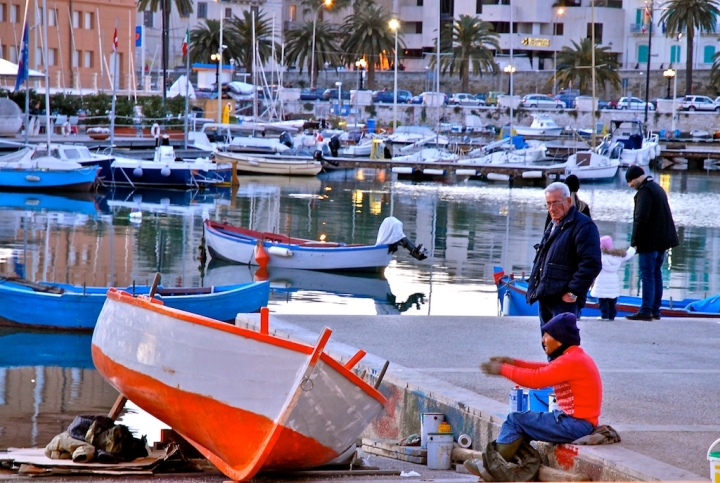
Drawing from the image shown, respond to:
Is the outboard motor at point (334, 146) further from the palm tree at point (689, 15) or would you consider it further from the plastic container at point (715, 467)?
the plastic container at point (715, 467)

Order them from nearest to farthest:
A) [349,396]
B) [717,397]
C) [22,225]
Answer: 1. [349,396]
2. [717,397]
3. [22,225]

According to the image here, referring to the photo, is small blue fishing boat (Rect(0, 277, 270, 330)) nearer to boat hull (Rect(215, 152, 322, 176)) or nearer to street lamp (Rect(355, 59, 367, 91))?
boat hull (Rect(215, 152, 322, 176))

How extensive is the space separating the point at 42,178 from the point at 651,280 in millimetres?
35002

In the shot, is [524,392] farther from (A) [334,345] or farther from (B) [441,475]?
(A) [334,345]

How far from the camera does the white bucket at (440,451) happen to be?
856 centimetres

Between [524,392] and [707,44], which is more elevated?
[707,44]

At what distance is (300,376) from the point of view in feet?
25.8

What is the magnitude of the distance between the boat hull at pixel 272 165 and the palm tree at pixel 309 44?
32025 millimetres

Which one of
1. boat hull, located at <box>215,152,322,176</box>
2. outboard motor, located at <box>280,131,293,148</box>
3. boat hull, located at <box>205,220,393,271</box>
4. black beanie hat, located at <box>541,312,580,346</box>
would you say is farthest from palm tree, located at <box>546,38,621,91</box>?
black beanie hat, located at <box>541,312,580,346</box>

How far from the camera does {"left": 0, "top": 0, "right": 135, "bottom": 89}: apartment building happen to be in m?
73.6

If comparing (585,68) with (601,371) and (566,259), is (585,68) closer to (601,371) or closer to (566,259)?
(601,371)

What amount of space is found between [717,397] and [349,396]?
3.22 metres

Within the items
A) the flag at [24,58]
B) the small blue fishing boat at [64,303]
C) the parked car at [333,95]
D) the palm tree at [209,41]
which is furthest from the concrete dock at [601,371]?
the palm tree at [209,41]

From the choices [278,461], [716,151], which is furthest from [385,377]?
[716,151]
